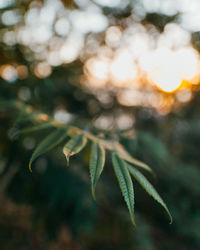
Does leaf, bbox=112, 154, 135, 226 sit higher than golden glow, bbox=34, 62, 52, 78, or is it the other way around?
golden glow, bbox=34, 62, 52, 78

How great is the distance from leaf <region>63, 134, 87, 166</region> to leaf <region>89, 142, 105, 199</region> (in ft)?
0.10

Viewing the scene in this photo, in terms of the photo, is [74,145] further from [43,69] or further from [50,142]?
[43,69]

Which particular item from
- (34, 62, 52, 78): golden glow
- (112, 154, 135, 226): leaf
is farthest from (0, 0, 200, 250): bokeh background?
(112, 154, 135, 226): leaf

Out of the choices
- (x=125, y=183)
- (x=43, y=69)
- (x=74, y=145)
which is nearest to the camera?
(x=125, y=183)

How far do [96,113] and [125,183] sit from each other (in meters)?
1.31

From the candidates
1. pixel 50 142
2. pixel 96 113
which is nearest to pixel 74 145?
pixel 50 142

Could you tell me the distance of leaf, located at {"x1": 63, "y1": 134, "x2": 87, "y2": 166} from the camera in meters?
0.53

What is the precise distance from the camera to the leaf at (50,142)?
55cm

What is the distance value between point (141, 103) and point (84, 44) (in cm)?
72

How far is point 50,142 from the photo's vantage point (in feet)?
2.02

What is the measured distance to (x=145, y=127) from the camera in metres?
2.18

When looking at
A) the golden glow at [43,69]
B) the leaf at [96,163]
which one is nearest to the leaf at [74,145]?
the leaf at [96,163]

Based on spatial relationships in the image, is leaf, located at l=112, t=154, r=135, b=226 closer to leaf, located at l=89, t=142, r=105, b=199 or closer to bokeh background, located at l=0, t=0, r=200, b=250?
leaf, located at l=89, t=142, r=105, b=199

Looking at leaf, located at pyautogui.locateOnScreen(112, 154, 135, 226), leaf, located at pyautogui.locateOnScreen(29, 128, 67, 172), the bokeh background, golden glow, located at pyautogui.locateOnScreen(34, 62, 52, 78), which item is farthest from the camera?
golden glow, located at pyautogui.locateOnScreen(34, 62, 52, 78)
